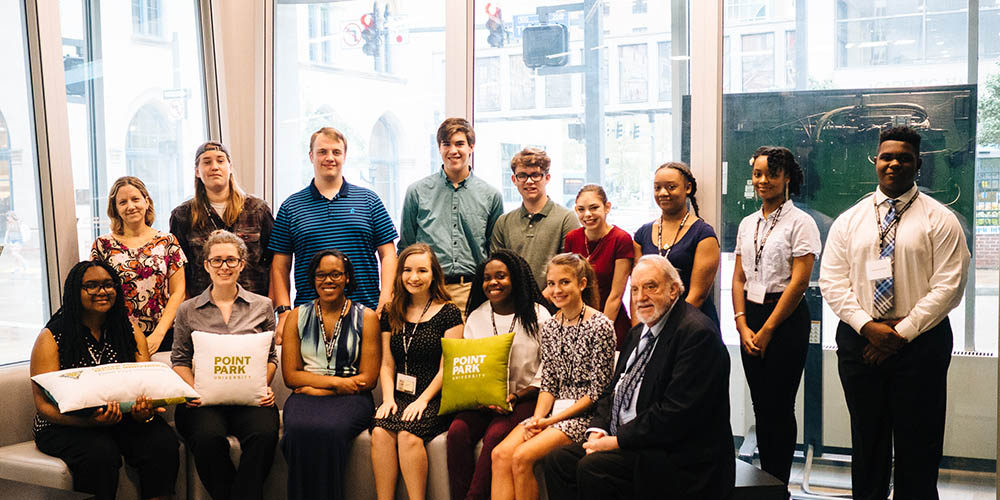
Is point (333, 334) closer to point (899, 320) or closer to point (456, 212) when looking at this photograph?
point (456, 212)

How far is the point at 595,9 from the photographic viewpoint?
4.83 metres

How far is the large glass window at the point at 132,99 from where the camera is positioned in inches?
184

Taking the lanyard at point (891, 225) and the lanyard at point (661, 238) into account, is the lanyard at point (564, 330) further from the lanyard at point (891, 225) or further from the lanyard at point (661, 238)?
the lanyard at point (891, 225)

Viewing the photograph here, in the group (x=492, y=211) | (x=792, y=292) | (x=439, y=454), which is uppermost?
(x=492, y=211)

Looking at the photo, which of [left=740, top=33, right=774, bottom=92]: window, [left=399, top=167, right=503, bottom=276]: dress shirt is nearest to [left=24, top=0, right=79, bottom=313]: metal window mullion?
[left=399, top=167, right=503, bottom=276]: dress shirt

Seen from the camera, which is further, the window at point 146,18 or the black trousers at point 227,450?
the window at point 146,18

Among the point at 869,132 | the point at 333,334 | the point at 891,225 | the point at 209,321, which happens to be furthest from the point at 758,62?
the point at 209,321

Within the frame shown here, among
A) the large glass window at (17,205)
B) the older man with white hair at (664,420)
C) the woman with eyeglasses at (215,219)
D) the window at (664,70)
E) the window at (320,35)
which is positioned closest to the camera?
the older man with white hair at (664,420)

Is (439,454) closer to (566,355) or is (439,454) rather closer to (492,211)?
(566,355)

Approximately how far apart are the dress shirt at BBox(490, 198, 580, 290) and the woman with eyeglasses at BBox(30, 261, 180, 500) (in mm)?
1756

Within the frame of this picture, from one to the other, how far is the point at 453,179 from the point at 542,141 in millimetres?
791

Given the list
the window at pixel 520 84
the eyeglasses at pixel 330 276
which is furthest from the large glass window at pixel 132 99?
the window at pixel 520 84

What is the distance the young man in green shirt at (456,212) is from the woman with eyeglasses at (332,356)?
50 centimetres

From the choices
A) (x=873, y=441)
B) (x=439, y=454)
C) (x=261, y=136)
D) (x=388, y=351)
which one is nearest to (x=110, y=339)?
(x=388, y=351)
